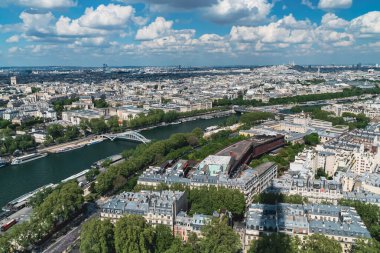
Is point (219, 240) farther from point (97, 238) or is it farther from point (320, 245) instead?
point (97, 238)

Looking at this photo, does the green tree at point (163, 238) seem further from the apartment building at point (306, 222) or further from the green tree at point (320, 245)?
the green tree at point (320, 245)

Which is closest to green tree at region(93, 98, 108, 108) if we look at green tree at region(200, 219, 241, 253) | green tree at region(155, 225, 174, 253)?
green tree at region(155, 225, 174, 253)

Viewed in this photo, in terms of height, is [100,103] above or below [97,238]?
above

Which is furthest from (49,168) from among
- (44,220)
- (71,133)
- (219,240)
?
(219,240)

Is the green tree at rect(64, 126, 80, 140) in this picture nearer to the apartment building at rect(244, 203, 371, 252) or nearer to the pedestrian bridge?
the pedestrian bridge

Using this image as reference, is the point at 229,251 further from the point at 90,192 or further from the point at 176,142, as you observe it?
the point at 176,142
